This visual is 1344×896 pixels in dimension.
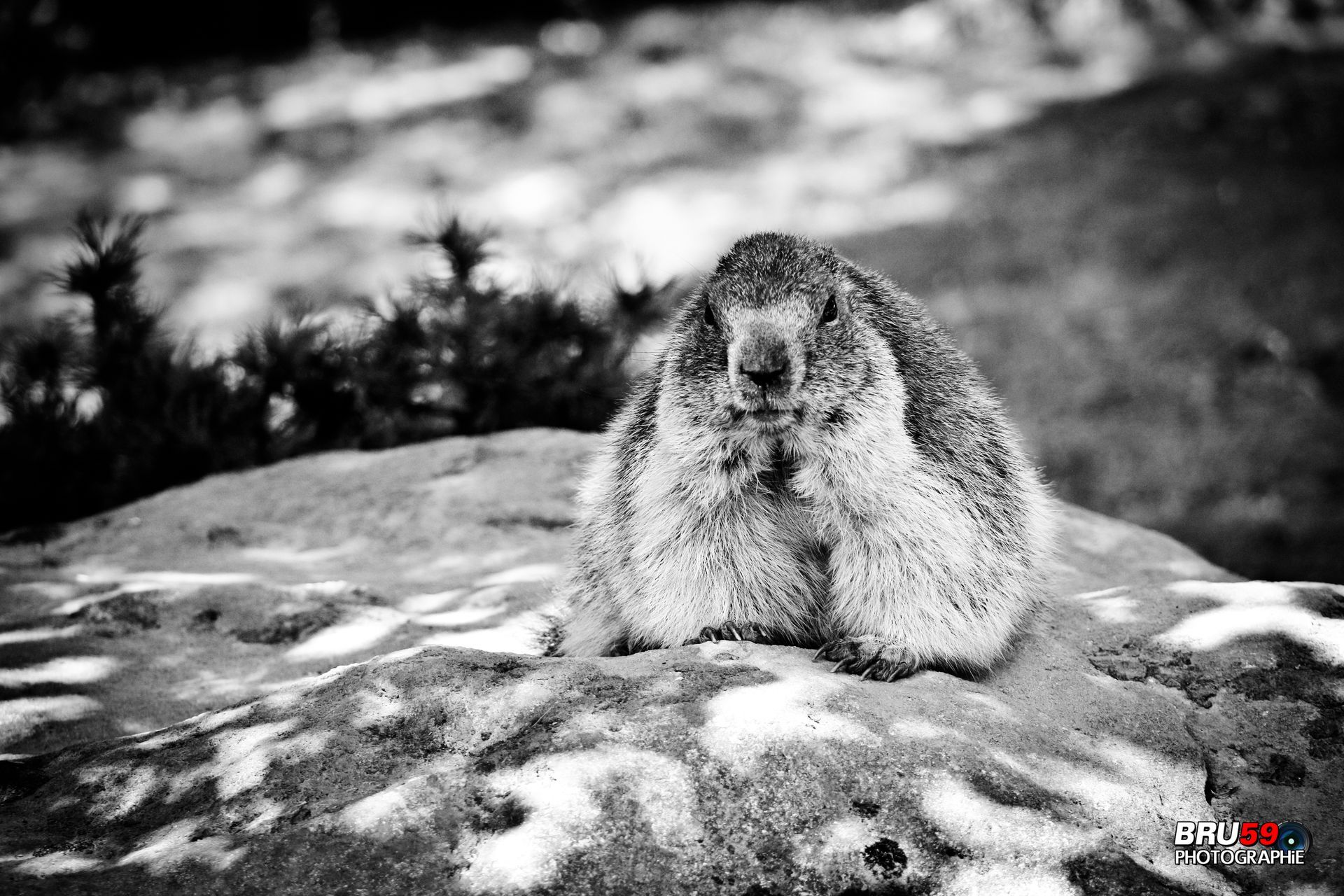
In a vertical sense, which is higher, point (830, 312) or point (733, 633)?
point (830, 312)

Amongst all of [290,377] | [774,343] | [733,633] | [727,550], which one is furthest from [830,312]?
[290,377]

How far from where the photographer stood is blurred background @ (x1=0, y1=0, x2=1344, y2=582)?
6.01 metres

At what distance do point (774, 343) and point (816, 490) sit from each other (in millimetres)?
467

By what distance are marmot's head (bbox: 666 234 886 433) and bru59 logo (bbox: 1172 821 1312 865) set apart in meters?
1.37

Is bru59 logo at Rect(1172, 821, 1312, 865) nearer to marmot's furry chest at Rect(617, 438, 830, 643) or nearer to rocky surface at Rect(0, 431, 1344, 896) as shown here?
rocky surface at Rect(0, 431, 1344, 896)

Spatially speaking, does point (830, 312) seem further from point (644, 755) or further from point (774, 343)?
point (644, 755)

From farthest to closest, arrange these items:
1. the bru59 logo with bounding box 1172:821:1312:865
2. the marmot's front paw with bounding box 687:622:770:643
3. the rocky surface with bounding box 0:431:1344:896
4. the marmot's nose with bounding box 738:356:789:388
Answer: the marmot's front paw with bounding box 687:622:770:643 → the marmot's nose with bounding box 738:356:789:388 → the bru59 logo with bounding box 1172:821:1312:865 → the rocky surface with bounding box 0:431:1344:896

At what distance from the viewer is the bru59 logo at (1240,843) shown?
108 inches

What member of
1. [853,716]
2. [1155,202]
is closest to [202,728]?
[853,716]

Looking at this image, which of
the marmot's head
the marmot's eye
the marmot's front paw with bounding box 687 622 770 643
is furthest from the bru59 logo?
the marmot's eye

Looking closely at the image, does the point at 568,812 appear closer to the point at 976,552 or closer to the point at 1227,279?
the point at 976,552

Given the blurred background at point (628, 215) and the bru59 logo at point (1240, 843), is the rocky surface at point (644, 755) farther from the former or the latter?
the blurred background at point (628, 215)

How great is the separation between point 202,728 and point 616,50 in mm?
11276

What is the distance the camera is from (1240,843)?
2.78 meters
